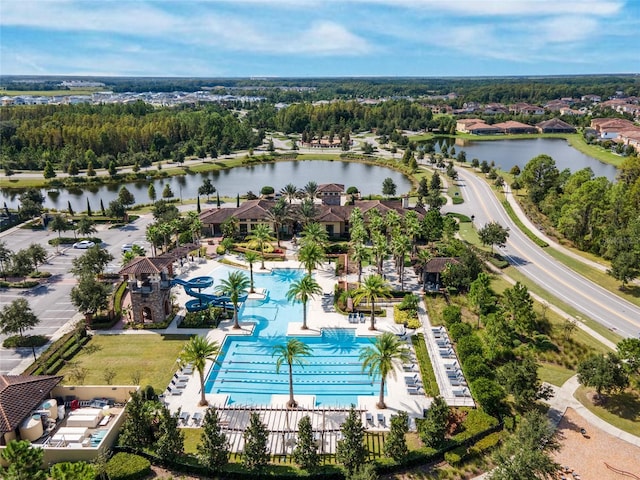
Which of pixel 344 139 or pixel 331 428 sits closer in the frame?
pixel 331 428

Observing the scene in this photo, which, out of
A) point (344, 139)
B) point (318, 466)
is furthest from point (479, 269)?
point (344, 139)

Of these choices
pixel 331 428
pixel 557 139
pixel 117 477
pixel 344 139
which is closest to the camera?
pixel 117 477

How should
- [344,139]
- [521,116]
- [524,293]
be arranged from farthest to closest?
[521,116], [344,139], [524,293]

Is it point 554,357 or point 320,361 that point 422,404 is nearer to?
point 320,361

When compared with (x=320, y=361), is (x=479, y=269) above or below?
above

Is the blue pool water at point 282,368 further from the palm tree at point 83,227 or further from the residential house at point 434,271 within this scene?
the palm tree at point 83,227

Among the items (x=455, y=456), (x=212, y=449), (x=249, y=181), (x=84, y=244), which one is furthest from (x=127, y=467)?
(x=249, y=181)

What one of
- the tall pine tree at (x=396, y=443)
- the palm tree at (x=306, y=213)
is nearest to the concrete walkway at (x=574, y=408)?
the tall pine tree at (x=396, y=443)

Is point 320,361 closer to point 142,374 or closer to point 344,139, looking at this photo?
point 142,374
